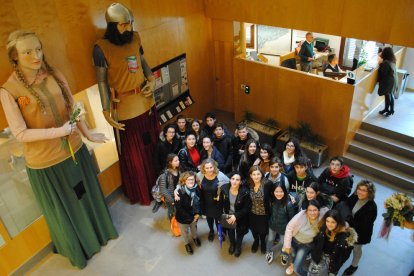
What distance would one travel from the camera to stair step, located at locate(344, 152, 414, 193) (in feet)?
18.3

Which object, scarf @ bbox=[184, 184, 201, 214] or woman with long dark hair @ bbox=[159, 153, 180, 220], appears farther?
woman with long dark hair @ bbox=[159, 153, 180, 220]

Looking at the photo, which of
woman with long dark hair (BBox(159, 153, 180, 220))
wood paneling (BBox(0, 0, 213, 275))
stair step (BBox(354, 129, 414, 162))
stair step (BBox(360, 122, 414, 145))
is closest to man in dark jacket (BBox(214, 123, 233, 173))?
woman with long dark hair (BBox(159, 153, 180, 220))

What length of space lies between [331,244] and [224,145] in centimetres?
218

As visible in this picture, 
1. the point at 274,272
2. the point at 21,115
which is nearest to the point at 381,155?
the point at 274,272

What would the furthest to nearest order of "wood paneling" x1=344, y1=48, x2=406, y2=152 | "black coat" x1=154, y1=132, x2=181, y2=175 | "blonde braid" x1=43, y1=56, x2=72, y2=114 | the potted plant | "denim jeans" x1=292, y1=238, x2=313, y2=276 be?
the potted plant → "wood paneling" x1=344, y1=48, x2=406, y2=152 → "black coat" x1=154, y1=132, x2=181, y2=175 → "denim jeans" x1=292, y1=238, x2=313, y2=276 → "blonde braid" x1=43, y1=56, x2=72, y2=114

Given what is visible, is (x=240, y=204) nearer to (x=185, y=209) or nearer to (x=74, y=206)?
(x=185, y=209)

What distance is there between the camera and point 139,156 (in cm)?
541

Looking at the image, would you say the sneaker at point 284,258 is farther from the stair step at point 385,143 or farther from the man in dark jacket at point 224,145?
the stair step at point 385,143

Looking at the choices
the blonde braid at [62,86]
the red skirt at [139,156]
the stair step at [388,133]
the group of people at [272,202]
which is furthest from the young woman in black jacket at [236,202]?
the stair step at [388,133]

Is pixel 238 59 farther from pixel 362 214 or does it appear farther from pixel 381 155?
pixel 362 214

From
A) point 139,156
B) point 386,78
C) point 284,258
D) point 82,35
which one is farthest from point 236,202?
point 386,78

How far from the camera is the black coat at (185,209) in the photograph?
439cm

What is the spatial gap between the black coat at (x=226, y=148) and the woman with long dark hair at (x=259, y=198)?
3.63 feet

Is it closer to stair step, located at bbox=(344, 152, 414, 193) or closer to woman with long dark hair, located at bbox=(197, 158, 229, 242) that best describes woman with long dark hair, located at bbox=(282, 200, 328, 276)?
woman with long dark hair, located at bbox=(197, 158, 229, 242)
